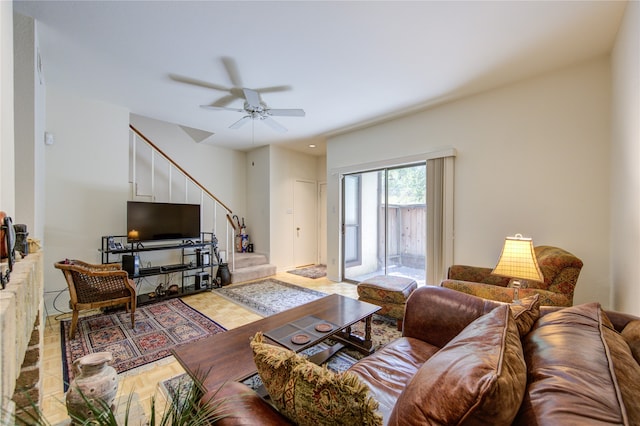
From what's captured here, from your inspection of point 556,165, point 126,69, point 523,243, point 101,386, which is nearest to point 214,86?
point 126,69

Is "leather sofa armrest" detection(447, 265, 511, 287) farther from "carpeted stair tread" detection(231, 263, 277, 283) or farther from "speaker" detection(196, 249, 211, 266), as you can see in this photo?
"speaker" detection(196, 249, 211, 266)

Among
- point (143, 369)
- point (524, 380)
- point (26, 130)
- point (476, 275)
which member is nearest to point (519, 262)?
point (476, 275)

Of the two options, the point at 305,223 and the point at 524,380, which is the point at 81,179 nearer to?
the point at 305,223

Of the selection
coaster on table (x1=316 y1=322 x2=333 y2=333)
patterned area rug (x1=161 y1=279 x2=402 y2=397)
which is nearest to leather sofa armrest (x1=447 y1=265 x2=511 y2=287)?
patterned area rug (x1=161 y1=279 x2=402 y2=397)

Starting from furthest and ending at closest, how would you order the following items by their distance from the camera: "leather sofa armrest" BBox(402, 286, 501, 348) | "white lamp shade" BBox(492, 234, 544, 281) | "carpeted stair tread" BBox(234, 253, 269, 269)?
"carpeted stair tread" BBox(234, 253, 269, 269) < "white lamp shade" BBox(492, 234, 544, 281) < "leather sofa armrest" BBox(402, 286, 501, 348)

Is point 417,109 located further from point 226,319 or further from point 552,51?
point 226,319

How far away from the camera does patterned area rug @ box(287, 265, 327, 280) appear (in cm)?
531

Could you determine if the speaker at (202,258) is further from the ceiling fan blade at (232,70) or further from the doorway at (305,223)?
the ceiling fan blade at (232,70)

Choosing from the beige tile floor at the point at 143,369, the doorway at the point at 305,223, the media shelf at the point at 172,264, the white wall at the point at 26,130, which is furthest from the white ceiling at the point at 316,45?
the doorway at the point at 305,223

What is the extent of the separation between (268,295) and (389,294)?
76.5 inches

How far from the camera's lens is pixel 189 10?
77.4 inches

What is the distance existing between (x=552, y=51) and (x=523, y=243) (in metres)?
1.98

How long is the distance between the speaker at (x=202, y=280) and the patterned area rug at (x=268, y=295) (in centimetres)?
26

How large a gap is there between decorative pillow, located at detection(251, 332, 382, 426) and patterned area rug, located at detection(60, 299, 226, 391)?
1.67 metres
